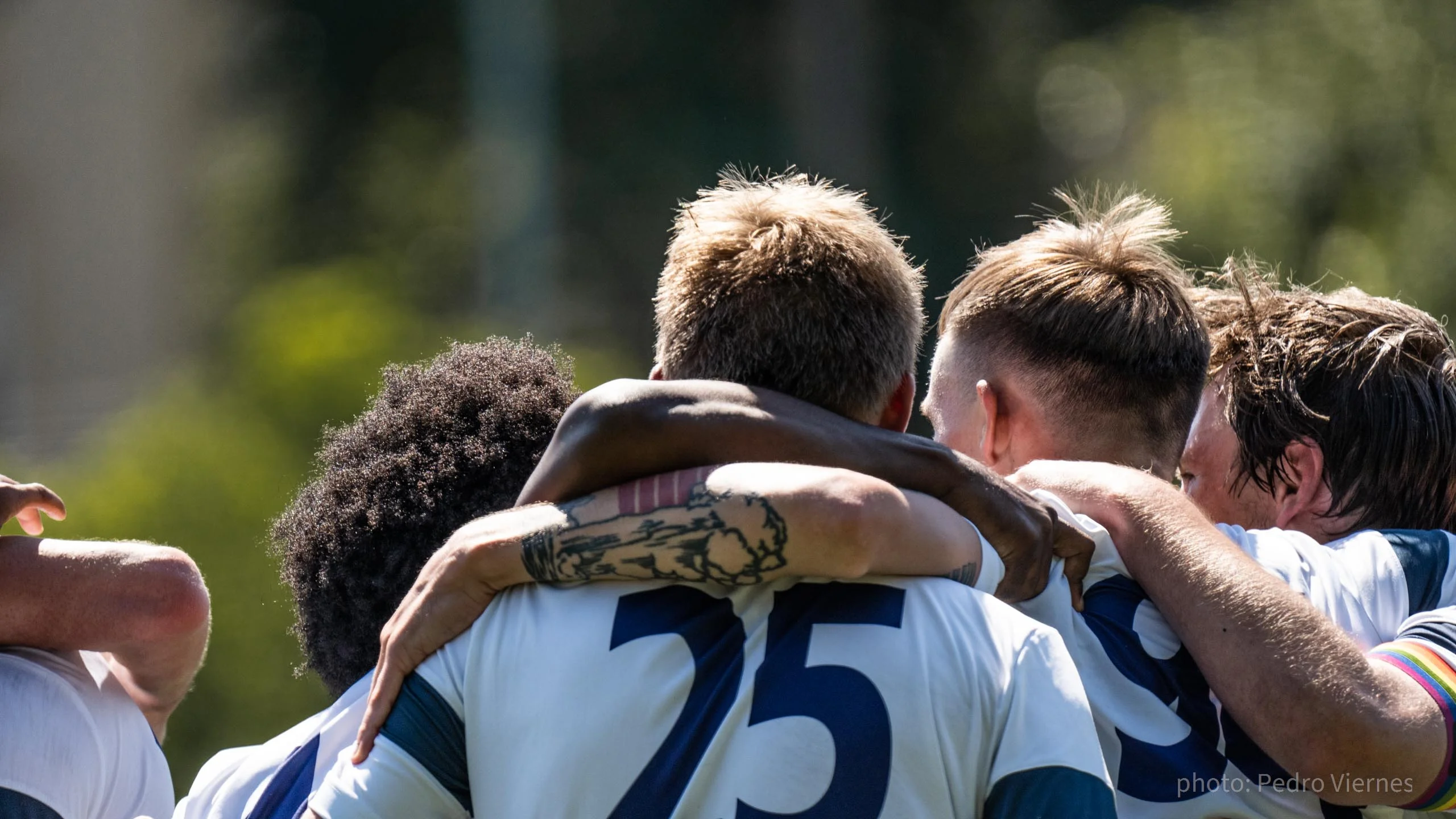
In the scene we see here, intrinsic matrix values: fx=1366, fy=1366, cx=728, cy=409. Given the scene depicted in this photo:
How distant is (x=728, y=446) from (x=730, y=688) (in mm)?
317

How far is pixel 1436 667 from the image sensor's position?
2068mm

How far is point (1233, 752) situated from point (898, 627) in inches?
26.6

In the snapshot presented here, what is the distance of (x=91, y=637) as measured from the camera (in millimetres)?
2158

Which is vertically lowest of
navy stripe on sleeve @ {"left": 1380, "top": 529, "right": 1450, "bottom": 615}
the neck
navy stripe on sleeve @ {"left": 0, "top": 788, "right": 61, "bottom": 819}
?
navy stripe on sleeve @ {"left": 0, "top": 788, "right": 61, "bottom": 819}

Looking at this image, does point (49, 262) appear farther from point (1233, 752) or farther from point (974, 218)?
point (1233, 752)

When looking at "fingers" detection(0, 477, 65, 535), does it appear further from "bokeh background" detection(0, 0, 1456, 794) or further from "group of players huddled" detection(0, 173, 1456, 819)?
"bokeh background" detection(0, 0, 1456, 794)

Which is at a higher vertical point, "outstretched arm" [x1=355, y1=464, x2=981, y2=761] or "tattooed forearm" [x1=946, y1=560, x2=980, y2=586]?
"outstretched arm" [x1=355, y1=464, x2=981, y2=761]

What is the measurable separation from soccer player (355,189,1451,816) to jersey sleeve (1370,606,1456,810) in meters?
0.09

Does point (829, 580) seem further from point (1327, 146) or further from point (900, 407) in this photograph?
point (1327, 146)

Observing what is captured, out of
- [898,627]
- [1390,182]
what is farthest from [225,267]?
[898,627]

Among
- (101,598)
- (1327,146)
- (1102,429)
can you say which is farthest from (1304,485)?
(1327,146)

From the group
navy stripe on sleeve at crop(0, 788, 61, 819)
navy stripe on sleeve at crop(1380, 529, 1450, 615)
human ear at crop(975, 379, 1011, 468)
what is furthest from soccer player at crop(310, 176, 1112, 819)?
navy stripe on sleeve at crop(1380, 529, 1450, 615)

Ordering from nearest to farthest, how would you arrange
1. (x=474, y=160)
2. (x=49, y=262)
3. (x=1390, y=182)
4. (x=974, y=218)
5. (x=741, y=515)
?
(x=741, y=515)
(x=1390, y=182)
(x=474, y=160)
(x=974, y=218)
(x=49, y=262)

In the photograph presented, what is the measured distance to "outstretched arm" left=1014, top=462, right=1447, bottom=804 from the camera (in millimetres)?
1964
